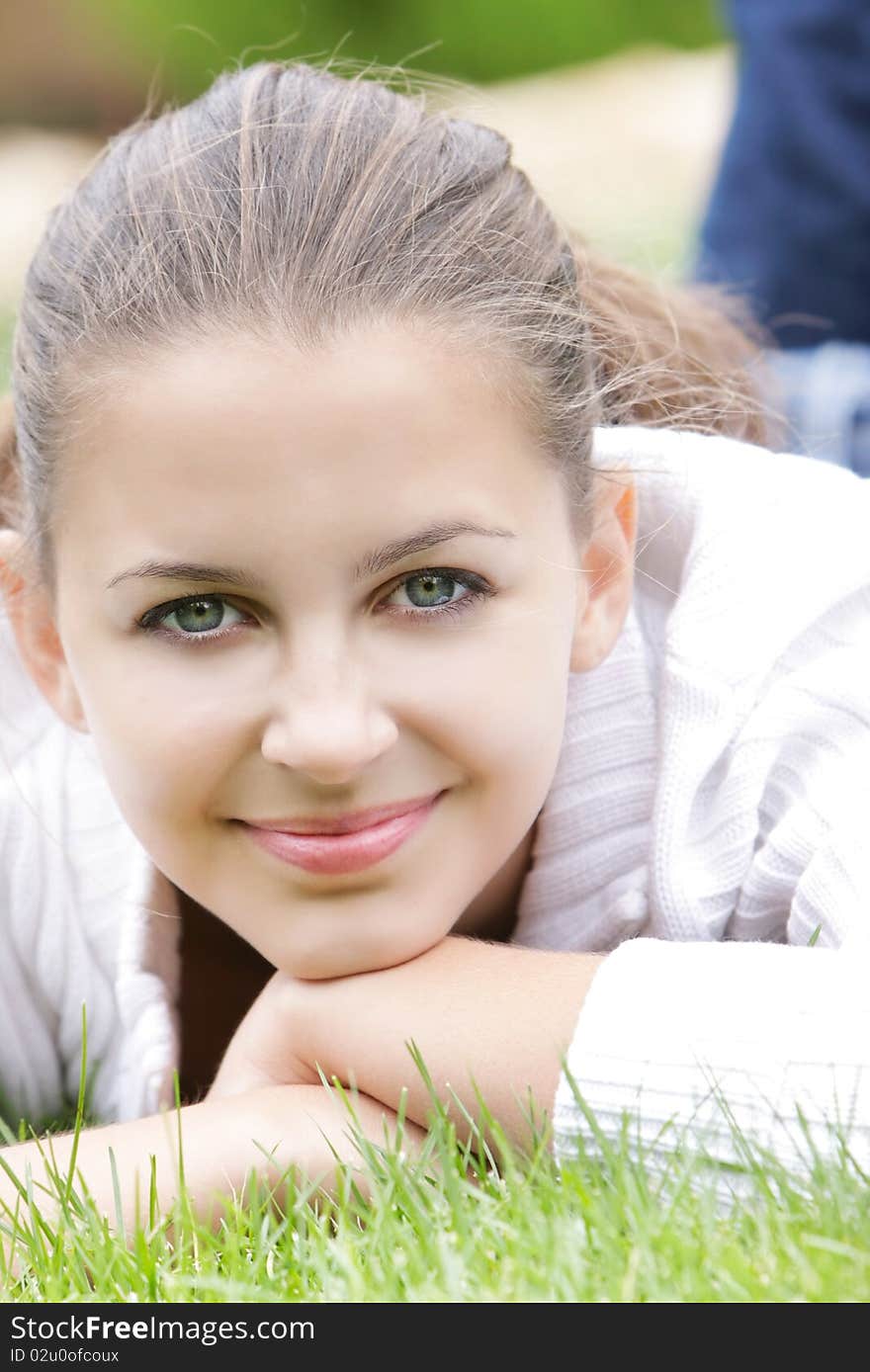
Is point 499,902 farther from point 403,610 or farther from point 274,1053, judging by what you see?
point 403,610

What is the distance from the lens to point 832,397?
368 centimetres

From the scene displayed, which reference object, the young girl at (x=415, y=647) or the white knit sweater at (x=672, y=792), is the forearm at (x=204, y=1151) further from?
the white knit sweater at (x=672, y=792)

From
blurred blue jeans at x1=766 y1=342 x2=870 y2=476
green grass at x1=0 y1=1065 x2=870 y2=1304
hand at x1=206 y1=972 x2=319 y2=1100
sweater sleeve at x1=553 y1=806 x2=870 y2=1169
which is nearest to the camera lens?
green grass at x1=0 y1=1065 x2=870 y2=1304

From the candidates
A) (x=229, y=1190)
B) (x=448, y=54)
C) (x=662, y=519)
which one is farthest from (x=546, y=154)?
(x=229, y=1190)

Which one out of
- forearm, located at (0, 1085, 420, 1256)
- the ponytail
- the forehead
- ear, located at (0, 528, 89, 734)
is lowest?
forearm, located at (0, 1085, 420, 1256)

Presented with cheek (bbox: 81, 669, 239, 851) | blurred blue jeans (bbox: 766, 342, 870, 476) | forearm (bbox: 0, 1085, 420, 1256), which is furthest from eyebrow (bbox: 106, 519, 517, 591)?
blurred blue jeans (bbox: 766, 342, 870, 476)

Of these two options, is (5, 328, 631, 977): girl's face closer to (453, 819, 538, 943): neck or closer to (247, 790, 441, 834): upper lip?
(247, 790, 441, 834): upper lip

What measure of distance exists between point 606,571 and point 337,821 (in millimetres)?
500

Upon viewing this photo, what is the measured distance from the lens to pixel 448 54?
1105cm

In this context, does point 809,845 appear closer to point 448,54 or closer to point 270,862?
point 270,862

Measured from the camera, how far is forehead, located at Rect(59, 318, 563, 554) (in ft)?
5.38

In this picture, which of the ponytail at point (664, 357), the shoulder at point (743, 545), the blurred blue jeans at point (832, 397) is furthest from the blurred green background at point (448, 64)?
the shoulder at point (743, 545)

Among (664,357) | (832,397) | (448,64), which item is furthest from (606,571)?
(448,64)
